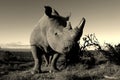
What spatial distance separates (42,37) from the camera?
1349 cm

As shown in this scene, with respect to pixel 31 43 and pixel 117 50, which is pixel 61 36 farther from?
pixel 117 50

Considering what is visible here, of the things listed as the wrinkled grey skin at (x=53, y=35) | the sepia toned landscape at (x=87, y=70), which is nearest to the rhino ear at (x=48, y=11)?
the wrinkled grey skin at (x=53, y=35)

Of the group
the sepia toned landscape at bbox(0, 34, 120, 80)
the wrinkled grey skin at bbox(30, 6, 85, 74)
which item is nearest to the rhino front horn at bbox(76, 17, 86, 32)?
the wrinkled grey skin at bbox(30, 6, 85, 74)

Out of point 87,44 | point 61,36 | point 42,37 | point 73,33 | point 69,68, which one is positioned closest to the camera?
point 73,33

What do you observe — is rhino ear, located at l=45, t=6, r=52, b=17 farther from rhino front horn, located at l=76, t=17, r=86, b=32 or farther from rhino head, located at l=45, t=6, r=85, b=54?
rhino front horn, located at l=76, t=17, r=86, b=32

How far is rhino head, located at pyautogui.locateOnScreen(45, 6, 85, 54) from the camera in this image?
10289mm

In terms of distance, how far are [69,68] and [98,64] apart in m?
1.31

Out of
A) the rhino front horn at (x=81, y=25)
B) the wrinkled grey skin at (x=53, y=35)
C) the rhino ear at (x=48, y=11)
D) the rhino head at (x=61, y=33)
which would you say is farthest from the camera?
the rhino ear at (x=48, y=11)

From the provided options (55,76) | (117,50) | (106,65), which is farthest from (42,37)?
(117,50)

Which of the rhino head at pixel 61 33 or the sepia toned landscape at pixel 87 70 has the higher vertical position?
the rhino head at pixel 61 33

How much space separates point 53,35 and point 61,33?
2.95ft

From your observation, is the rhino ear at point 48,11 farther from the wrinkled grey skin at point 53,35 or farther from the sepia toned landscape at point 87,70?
the sepia toned landscape at point 87,70

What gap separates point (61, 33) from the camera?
37.4ft

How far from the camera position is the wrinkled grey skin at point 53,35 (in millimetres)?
10492
